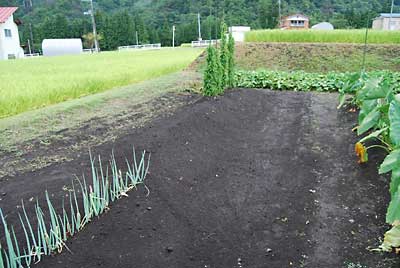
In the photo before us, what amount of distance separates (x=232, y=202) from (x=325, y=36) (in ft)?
44.7

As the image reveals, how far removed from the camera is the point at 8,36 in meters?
31.2

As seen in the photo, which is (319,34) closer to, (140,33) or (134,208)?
(134,208)

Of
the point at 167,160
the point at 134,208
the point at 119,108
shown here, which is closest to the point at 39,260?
the point at 134,208

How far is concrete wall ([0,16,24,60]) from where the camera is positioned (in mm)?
30062

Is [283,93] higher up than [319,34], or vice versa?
[319,34]

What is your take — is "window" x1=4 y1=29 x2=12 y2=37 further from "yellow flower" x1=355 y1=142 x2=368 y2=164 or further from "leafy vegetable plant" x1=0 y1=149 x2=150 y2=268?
"yellow flower" x1=355 y1=142 x2=368 y2=164

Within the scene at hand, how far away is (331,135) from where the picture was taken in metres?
5.70

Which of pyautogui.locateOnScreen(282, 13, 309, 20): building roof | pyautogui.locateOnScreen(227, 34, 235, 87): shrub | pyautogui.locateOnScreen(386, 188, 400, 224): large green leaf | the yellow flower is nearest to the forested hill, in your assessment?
pyautogui.locateOnScreen(282, 13, 309, 20): building roof

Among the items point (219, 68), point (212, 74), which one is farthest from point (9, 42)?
point (212, 74)

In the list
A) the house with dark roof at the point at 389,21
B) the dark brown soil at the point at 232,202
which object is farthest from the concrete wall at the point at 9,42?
the dark brown soil at the point at 232,202

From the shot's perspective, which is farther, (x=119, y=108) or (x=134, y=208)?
(x=119, y=108)

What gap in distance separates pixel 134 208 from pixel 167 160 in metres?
1.10

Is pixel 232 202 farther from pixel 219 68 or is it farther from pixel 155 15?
pixel 155 15

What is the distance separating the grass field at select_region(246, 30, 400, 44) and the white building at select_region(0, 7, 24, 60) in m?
22.5
